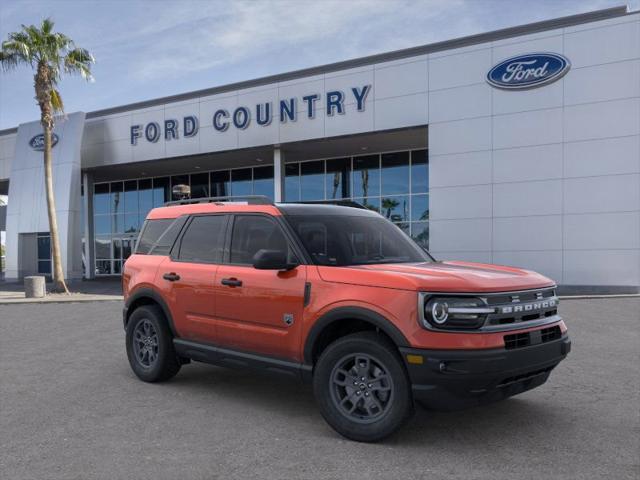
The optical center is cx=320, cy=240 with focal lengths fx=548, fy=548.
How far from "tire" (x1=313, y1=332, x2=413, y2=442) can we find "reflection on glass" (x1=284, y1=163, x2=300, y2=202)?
22.2 metres

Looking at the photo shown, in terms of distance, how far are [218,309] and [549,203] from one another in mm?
15501

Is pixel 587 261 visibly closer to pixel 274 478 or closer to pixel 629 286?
pixel 629 286

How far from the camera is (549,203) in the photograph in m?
18.1

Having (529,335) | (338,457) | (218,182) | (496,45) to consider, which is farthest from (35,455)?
(218,182)

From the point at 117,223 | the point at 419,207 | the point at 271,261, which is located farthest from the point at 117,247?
the point at 271,261

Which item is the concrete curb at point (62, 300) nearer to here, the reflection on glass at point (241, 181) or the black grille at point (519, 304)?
the reflection on glass at point (241, 181)

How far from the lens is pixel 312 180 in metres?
26.1

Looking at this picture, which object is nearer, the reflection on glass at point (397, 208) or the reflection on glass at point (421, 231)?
the reflection on glass at point (421, 231)

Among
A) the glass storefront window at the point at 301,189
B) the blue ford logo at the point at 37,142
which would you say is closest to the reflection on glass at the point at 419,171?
the glass storefront window at the point at 301,189

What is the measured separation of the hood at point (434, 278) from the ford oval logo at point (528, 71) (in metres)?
15.5

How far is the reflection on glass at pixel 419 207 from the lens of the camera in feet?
75.8

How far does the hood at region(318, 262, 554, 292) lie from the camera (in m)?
3.97

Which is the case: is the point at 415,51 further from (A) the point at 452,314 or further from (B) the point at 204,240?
(A) the point at 452,314

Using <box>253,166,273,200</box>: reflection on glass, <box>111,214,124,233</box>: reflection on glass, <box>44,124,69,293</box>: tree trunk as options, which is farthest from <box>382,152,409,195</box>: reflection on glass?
<box>111,214,124,233</box>: reflection on glass
